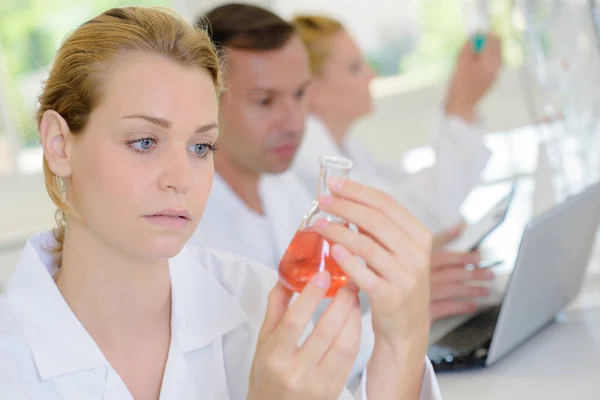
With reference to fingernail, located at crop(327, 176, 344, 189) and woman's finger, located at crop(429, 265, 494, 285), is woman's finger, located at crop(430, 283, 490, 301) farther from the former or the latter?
fingernail, located at crop(327, 176, 344, 189)

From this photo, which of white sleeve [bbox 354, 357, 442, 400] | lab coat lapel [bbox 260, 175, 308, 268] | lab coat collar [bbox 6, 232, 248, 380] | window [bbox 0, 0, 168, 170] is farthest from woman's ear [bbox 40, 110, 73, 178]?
window [bbox 0, 0, 168, 170]

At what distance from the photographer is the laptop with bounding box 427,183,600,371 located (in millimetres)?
1395

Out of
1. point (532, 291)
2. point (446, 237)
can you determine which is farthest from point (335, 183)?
point (446, 237)

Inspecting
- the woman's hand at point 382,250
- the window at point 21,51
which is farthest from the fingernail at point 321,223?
the window at point 21,51

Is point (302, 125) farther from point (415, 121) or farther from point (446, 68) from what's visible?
point (446, 68)

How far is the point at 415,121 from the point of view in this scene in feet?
16.1

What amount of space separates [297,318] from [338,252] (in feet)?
0.30

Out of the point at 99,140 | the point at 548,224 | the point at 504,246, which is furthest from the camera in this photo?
the point at 504,246

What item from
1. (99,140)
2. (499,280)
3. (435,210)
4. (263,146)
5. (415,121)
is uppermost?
(99,140)

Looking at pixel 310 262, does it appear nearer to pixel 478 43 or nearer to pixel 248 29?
pixel 248 29

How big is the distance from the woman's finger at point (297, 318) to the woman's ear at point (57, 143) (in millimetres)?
355

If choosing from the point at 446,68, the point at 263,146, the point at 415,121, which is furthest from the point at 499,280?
the point at 446,68

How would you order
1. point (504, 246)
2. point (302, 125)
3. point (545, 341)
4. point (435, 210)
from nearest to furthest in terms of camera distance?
1. point (545, 341)
2. point (302, 125)
3. point (504, 246)
4. point (435, 210)

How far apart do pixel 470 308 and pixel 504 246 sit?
0.63m
